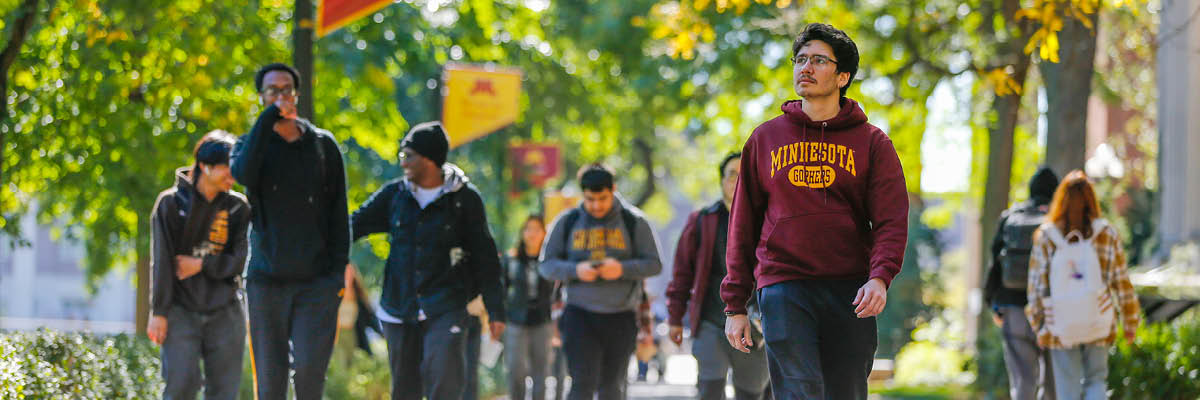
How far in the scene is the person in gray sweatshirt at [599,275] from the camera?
927 centimetres

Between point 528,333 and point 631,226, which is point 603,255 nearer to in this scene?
point 631,226

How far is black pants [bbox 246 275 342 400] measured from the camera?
24.3 ft

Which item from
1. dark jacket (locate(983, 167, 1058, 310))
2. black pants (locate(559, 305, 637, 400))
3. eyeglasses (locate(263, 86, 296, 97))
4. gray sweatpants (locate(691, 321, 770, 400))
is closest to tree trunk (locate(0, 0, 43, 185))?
eyeglasses (locate(263, 86, 296, 97))

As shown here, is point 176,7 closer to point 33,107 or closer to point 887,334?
point 33,107

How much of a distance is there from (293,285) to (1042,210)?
188 inches

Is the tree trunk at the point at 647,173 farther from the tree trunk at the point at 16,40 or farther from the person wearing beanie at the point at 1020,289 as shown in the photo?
the person wearing beanie at the point at 1020,289

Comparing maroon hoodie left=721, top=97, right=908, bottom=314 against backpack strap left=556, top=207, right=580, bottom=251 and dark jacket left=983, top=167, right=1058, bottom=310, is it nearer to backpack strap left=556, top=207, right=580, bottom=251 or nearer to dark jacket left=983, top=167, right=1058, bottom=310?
backpack strap left=556, top=207, right=580, bottom=251

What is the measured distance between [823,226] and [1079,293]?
156 inches

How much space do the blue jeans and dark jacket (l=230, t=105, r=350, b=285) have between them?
4.12 m

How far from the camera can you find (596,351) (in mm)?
9289

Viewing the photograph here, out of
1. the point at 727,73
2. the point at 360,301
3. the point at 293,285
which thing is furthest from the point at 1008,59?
the point at 293,285

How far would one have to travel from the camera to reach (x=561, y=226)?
972 cm

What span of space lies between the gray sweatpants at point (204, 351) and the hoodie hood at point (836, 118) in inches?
137

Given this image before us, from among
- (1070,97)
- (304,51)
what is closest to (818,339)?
(304,51)
